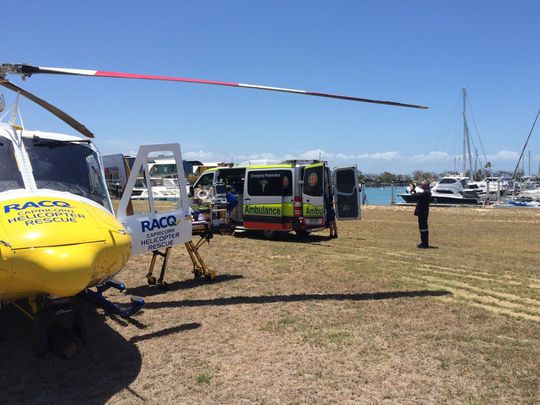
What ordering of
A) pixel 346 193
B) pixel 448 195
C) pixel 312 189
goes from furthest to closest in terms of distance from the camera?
pixel 448 195 < pixel 312 189 < pixel 346 193

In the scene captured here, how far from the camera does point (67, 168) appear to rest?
5.01m

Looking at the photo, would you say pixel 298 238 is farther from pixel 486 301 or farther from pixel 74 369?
pixel 74 369

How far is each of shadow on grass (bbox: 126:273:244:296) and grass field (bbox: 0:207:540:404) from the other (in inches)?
2.2

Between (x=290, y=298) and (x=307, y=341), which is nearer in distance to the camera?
(x=307, y=341)

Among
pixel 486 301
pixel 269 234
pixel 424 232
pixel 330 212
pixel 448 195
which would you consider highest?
pixel 330 212

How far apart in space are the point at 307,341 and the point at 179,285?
3.39m

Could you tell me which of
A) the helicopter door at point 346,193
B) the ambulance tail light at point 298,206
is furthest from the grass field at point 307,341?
the ambulance tail light at point 298,206

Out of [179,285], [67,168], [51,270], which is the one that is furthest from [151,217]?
[179,285]

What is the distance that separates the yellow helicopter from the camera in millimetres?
3324

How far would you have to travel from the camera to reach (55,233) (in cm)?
346

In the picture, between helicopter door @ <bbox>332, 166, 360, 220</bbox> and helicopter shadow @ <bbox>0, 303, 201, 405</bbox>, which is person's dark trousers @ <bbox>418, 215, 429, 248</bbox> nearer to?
helicopter door @ <bbox>332, 166, 360, 220</bbox>

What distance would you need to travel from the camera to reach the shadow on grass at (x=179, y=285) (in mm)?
7334

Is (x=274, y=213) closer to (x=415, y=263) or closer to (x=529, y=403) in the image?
(x=415, y=263)

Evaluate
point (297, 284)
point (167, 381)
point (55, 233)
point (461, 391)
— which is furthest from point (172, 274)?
point (461, 391)
